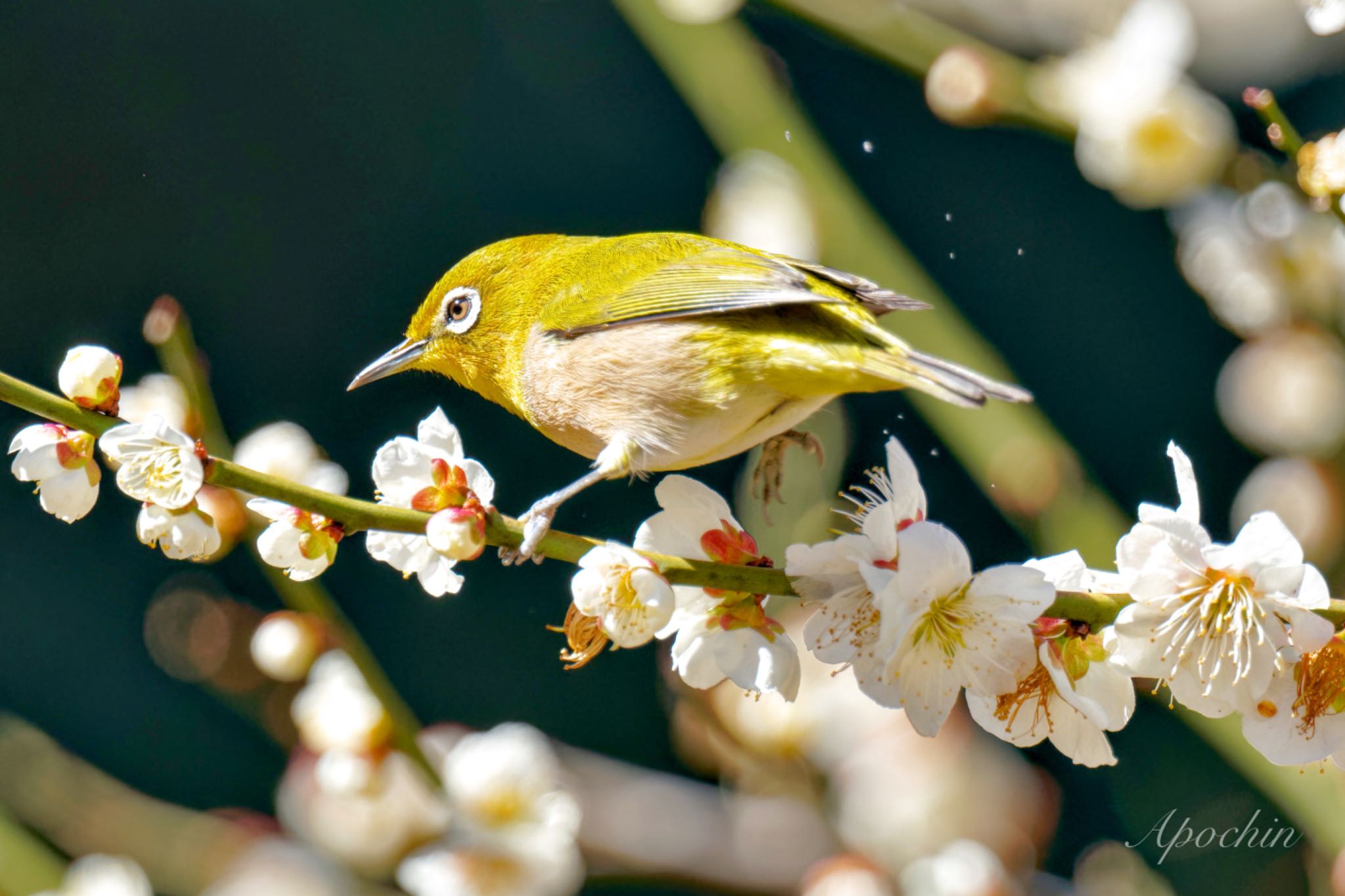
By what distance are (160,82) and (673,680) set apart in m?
1.49

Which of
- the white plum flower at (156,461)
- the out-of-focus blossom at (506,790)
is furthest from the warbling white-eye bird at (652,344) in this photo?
the out-of-focus blossom at (506,790)

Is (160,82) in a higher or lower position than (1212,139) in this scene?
higher

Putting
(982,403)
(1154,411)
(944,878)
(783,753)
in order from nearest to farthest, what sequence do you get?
(982,403) → (944,878) → (783,753) → (1154,411)

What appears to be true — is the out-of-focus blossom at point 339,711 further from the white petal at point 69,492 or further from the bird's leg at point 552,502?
the white petal at point 69,492

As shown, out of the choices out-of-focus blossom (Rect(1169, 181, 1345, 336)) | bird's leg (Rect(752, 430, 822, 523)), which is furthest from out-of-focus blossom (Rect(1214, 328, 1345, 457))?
bird's leg (Rect(752, 430, 822, 523))

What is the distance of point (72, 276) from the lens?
7.25 ft


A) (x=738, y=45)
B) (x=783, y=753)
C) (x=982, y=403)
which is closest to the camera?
(x=982, y=403)

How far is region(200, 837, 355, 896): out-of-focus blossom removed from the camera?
6.00 feet

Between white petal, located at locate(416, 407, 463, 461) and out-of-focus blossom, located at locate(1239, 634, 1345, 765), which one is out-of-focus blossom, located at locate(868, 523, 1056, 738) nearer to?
out-of-focus blossom, located at locate(1239, 634, 1345, 765)

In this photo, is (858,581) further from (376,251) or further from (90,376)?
(376,251)

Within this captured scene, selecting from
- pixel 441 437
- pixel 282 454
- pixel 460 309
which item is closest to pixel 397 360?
pixel 460 309

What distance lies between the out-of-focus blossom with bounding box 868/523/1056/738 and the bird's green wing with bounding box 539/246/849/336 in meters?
0.35

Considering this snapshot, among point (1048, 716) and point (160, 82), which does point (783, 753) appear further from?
point (160, 82)

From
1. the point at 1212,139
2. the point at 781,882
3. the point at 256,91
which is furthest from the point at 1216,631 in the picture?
the point at 256,91
